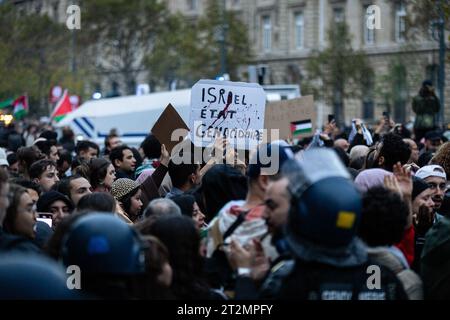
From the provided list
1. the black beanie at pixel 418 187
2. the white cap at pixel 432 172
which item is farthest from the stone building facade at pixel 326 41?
the black beanie at pixel 418 187

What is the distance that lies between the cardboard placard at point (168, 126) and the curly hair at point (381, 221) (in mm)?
4270

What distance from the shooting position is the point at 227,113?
909cm

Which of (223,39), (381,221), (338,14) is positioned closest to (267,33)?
(338,14)

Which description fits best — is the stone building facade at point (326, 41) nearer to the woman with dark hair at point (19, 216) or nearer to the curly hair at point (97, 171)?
the curly hair at point (97, 171)

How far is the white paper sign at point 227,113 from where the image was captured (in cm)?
895

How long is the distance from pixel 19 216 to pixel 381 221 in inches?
79.9

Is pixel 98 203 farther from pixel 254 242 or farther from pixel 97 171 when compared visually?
pixel 97 171

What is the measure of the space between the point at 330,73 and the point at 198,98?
136 feet

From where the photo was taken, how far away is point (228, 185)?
6.57m

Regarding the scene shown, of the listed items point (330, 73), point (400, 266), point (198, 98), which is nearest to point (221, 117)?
point (198, 98)

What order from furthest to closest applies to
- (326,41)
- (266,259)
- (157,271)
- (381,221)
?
(326,41) → (381,221) → (266,259) → (157,271)
